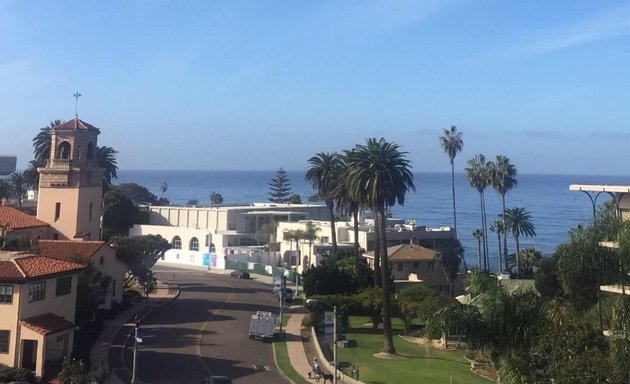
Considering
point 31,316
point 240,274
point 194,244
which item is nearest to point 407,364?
point 31,316

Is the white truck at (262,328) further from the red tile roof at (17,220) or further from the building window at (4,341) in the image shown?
the red tile roof at (17,220)

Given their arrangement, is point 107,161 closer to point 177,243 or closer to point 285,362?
point 177,243

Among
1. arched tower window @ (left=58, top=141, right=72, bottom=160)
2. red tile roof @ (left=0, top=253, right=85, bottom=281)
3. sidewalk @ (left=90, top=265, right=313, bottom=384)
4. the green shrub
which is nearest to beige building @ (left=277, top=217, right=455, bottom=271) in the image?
sidewalk @ (left=90, top=265, right=313, bottom=384)

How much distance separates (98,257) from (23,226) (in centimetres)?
1126

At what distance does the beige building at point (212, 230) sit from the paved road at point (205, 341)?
2692 centimetres

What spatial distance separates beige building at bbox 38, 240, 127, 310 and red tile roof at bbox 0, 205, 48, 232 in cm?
668

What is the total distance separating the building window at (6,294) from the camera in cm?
4003

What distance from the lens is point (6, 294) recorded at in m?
40.1

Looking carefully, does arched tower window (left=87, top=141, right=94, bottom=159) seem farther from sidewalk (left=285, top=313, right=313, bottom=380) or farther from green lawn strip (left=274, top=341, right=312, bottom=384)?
green lawn strip (left=274, top=341, right=312, bottom=384)

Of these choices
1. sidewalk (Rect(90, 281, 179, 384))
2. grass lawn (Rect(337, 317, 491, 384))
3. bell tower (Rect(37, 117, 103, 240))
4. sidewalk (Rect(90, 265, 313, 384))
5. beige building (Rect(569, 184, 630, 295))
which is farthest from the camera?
bell tower (Rect(37, 117, 103, 240))

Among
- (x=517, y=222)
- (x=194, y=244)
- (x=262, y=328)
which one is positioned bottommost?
(x=262, y=328)

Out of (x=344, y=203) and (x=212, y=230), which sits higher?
(x=344, y=203)

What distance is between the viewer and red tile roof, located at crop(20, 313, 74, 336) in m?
39.8

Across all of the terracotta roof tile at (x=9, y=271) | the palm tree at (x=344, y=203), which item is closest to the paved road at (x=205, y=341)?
the terracotta roof tile at (x=9, y=271)
